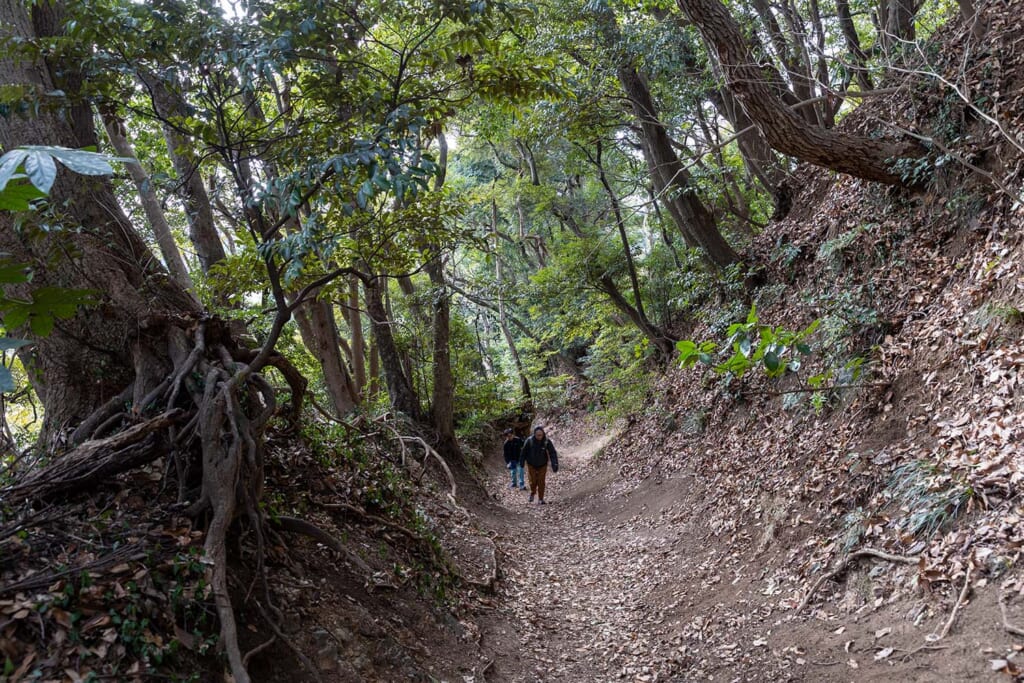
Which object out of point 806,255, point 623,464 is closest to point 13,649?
point 806,255

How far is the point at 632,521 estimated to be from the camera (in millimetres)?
10461

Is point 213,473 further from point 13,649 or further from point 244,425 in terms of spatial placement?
point 13,649

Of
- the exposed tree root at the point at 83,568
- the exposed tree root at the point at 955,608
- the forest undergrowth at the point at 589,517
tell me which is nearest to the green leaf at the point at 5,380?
the forest undergrowth at the point at 589,517

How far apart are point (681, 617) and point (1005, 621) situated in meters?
3.08

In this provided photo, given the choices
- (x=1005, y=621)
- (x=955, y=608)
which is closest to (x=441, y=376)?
(x=955, y=608)

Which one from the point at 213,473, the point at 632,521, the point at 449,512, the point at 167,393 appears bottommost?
the point at 632,521

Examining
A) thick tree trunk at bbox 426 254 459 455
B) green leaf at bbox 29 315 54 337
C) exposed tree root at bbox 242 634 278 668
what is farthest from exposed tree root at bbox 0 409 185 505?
thick tree trunk at bbox 426 254 459 455

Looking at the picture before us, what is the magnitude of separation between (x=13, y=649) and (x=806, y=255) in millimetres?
10461

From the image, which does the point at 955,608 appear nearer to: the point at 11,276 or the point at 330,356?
the point at 11,276

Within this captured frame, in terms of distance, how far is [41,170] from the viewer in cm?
139

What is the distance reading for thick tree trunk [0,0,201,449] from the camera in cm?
478

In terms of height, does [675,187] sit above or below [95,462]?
above

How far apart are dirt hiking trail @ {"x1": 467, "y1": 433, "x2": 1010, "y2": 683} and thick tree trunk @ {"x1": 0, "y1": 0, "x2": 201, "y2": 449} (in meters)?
3.91

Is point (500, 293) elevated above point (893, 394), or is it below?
above
